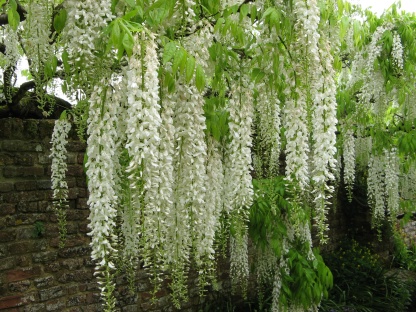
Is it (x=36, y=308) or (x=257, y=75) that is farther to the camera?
(x=36, y=308)

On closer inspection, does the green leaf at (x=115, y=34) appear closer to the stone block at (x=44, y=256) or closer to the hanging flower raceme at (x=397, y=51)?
the stone block at (x=44, y=256)

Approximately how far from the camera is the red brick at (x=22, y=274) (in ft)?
11.5

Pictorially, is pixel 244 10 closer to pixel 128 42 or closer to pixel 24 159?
pixel 128 42

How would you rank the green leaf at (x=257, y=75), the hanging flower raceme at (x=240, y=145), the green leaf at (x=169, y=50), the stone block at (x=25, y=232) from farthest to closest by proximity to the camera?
the stone block at (x=25, y=232)
the green leaf at (x=257, y=75)
the hanging flower raceme at (x=240, y=145)
the green leaf at (x=169, y=50)

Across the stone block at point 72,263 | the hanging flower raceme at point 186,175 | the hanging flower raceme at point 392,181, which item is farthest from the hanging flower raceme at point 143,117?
the hanging flower raceme at point 392,181

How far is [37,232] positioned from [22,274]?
0.31 metres

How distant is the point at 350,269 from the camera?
287 inches

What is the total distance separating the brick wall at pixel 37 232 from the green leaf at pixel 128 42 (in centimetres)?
208

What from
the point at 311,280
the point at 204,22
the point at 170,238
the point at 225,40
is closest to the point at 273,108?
the point at 225,40

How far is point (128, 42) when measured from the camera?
1791 mm

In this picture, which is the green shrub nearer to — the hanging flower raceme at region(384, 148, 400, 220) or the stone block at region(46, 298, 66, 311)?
the hanging flower raceme at region(384, 148, 400, 220)

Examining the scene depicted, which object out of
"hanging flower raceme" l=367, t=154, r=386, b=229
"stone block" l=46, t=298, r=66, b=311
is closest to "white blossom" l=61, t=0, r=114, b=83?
"stone block" l=46, t=298, r=66, b=311

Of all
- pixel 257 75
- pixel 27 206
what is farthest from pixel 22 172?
pixel 257 75

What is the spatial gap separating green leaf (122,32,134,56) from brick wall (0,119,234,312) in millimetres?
2084
